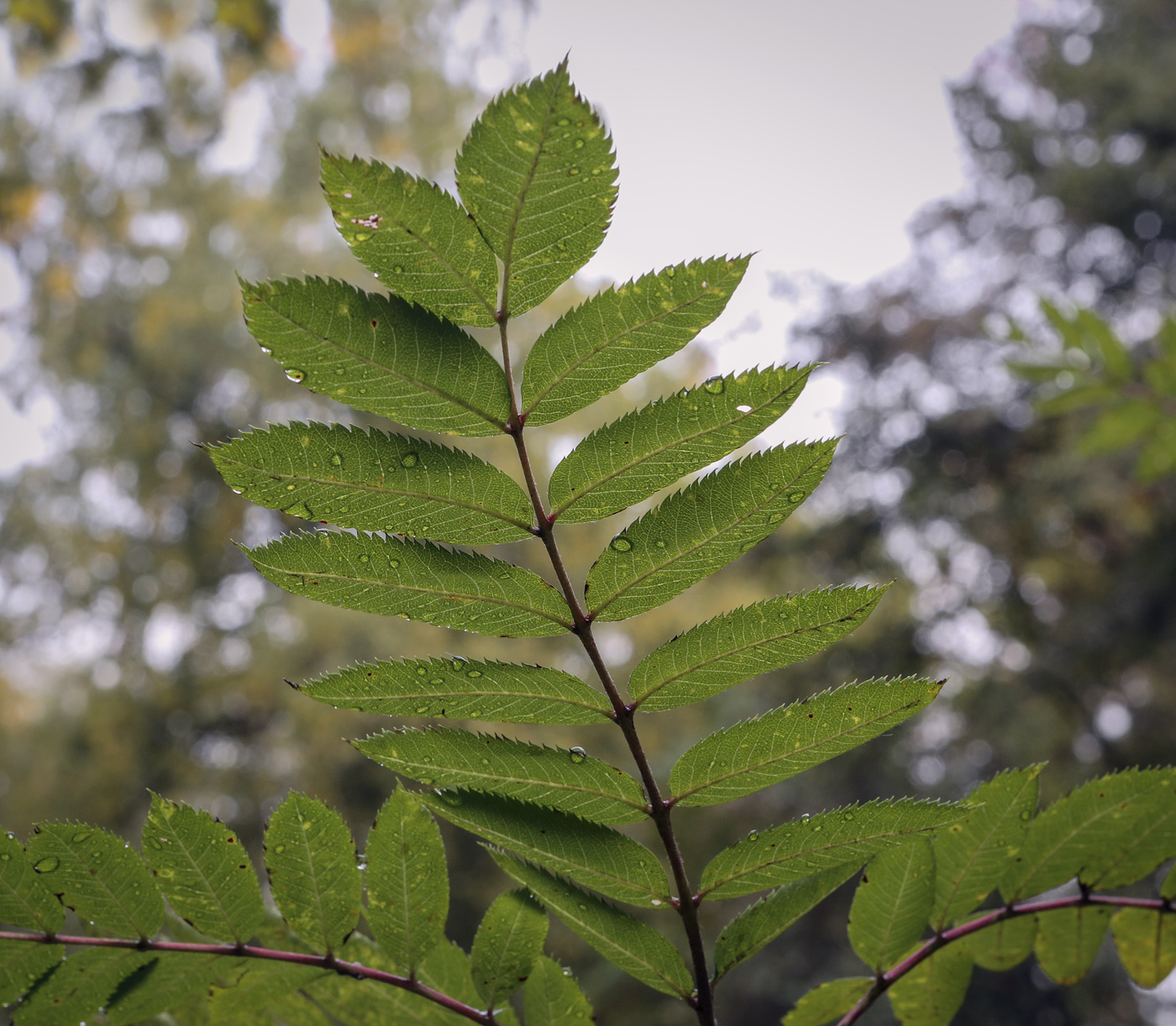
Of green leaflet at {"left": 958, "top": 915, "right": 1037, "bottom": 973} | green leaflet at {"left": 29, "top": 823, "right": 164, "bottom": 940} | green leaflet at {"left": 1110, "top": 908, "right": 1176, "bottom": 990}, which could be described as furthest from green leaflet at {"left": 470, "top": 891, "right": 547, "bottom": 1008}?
green leaflet at {"left": 1110, "top": 908, "right": 1176, "bottom": 990}

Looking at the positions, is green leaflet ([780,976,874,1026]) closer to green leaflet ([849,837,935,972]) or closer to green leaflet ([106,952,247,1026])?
green leaflet ([849,837,935,972])

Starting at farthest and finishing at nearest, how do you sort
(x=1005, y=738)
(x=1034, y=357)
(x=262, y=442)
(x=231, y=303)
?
(x=231, y=303) → (x=1005, y=738) → (x=1034, y=357) → (x=262, y=442)

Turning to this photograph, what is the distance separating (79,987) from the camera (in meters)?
0.53

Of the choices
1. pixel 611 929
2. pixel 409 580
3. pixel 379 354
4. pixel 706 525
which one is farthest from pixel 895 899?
pixel 379 354

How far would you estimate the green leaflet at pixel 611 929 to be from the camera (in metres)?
0.53

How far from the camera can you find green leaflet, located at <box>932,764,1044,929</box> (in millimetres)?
573

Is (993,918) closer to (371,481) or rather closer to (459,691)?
(459,691)

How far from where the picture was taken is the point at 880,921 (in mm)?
580

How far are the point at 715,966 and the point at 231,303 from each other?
37.1ft

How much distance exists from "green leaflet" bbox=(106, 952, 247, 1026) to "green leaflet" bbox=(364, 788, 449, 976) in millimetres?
101

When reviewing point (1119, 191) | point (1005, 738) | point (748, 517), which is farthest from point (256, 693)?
point (1119, 191)

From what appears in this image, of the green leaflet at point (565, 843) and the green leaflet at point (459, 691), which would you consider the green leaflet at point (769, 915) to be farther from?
the green leaflet at point (459, 691)

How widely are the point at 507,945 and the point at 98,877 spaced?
28 centimetres

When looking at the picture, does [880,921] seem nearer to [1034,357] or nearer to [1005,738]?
[1034,357]
